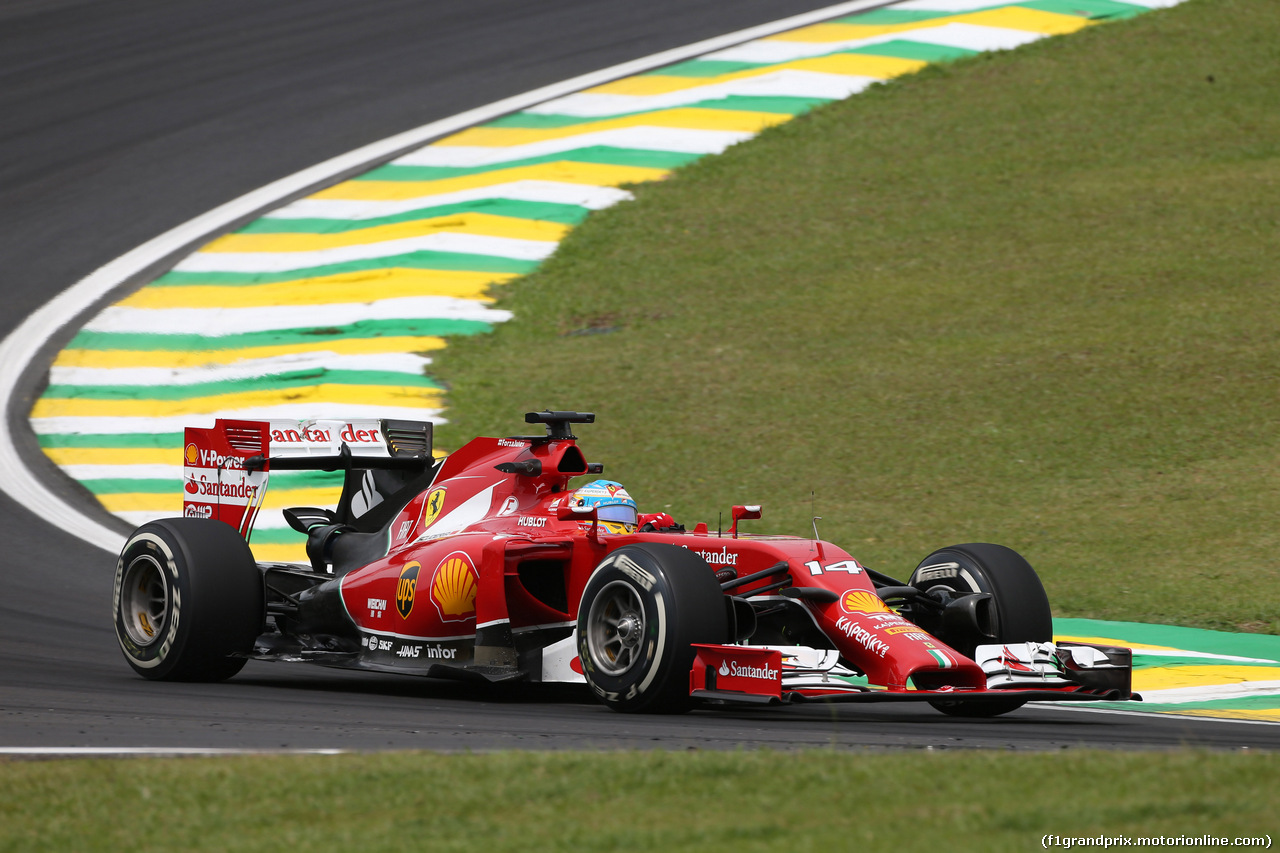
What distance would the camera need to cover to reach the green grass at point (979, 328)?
14.9 m

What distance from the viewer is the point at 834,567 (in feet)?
28.0

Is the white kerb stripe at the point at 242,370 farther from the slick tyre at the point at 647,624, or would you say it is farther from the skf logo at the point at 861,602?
the skf logo at the point at 861,602

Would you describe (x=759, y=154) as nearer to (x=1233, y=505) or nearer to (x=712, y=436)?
(x=712, y=436)

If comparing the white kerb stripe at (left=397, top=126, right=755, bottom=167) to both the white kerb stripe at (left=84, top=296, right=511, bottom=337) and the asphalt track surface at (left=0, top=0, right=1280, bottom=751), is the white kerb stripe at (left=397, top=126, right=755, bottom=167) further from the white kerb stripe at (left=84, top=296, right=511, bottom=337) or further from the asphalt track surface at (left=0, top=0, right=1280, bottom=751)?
the white kerb stripe at (left=84, top=296, right=511, bottom=337)

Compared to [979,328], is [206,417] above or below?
below

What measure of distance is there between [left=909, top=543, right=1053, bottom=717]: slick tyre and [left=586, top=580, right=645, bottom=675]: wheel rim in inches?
61.9

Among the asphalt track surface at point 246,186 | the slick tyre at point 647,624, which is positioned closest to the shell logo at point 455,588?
the asphalt track surface at point 246,186

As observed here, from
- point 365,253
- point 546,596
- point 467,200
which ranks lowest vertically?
point 546,596

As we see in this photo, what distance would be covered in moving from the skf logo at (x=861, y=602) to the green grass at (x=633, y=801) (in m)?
1.98

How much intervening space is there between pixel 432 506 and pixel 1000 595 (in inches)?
128

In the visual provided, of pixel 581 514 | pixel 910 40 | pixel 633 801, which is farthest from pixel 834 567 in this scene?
pixel 910 40

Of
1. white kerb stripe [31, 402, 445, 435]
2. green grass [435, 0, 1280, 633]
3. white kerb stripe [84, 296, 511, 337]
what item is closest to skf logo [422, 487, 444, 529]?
green grass [435, 0, 1280, 633]

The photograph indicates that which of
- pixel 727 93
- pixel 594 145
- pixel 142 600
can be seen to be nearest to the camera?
pixel 142 600

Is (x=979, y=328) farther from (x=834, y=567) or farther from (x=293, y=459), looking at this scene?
(x=834, y=567)
